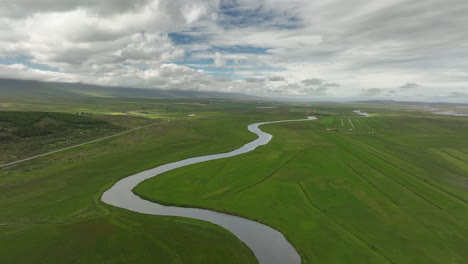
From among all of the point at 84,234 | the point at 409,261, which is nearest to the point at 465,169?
the point at 409,261

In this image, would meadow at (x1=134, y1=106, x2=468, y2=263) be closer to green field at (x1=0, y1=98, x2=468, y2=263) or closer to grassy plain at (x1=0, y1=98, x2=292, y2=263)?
green field at (x1=0, y1=98, x2=468, y2=263)

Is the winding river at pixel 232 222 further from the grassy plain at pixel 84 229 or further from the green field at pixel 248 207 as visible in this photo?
the grassy plain at pixel 84 229

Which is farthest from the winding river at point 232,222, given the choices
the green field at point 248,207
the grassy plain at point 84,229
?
the grassy plain at point 84,229

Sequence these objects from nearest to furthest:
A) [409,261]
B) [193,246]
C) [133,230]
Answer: [409,261]
[193,246]
[133,230]

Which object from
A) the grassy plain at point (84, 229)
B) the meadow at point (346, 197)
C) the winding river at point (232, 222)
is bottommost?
the winding river at point (232, 222)

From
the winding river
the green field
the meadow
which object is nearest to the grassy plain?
the green field

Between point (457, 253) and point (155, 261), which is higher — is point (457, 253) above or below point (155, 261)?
above

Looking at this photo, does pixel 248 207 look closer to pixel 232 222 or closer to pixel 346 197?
pixel 232 222

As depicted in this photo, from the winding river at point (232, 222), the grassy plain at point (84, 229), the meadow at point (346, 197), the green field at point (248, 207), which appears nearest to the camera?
the grassy plain at point (84, 229)

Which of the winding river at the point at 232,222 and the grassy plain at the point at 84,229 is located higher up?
the grassy plain at the point at 84,229

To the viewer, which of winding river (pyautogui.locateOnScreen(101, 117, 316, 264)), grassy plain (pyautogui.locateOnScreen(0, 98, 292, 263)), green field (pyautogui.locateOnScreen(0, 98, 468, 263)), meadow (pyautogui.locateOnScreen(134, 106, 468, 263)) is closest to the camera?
grassy plain (pyautogui.locateOnScreen(0, 98, 292, 263))

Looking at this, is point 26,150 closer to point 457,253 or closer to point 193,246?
point 193,246
